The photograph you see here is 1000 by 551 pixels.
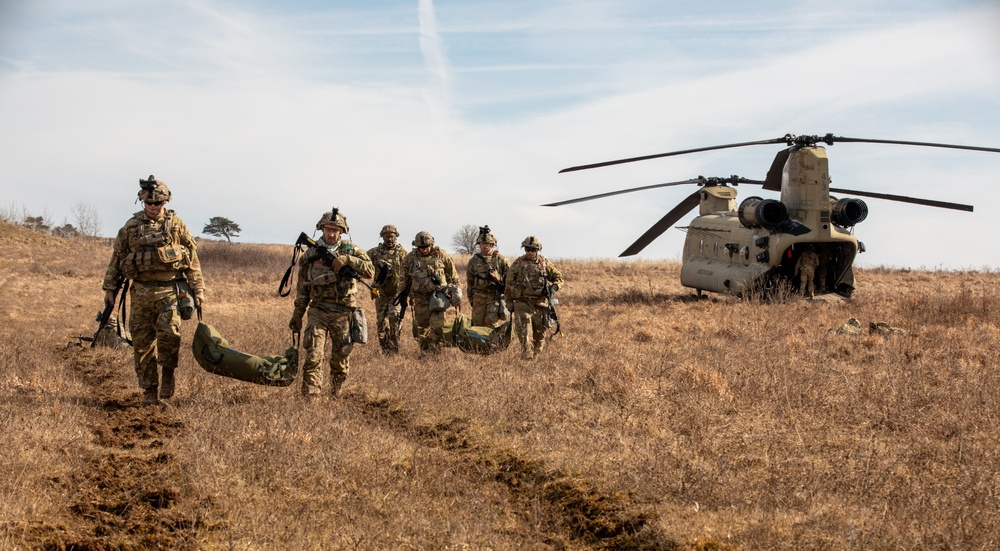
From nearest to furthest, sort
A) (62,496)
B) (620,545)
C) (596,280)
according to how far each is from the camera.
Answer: (620,545), (62,496), (596,280)

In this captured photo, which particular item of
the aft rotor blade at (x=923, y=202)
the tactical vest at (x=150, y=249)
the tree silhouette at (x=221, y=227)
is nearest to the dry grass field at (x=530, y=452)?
the tactical vest at (x=150, y=249)

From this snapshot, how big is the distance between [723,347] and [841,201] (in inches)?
332

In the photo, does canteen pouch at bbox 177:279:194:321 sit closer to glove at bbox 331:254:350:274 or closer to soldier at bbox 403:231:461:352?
glove at bbox 331:254:350:274

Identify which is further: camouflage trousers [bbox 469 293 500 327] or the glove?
camouflage trousers [bbox 469 293 500 327]

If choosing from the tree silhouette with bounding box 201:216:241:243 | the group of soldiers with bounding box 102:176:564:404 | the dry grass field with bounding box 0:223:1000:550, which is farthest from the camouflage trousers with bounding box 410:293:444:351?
the tree silhouette with bounding box 201:216:241:243

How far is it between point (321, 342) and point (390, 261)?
13.8 feet

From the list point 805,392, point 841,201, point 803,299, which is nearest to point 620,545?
point 805,392

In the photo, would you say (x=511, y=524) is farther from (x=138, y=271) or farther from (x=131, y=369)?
(x=131, y=369)

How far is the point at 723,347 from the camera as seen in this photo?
1227cm

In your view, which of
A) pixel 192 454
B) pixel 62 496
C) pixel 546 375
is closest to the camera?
pixel 62 496

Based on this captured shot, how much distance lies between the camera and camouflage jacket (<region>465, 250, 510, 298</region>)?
42.8 feet

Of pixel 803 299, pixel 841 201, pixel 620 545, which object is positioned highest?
pixel 841 201

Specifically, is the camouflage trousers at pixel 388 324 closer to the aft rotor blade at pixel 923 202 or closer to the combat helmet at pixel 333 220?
the combat helmet at pixel 333 220

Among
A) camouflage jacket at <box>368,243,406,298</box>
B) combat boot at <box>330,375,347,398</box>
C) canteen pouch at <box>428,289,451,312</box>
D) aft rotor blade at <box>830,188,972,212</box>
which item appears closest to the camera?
combat boot at <box>330,375,347,398</box>
